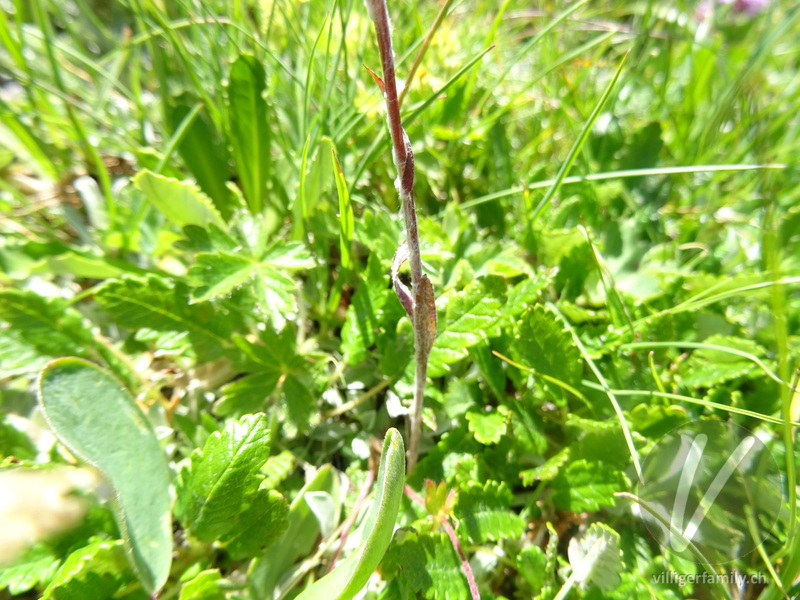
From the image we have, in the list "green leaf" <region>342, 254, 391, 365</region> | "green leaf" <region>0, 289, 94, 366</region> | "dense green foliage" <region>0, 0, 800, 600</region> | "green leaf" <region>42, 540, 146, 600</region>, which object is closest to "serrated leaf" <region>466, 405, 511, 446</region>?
"dense green foliage" <region>0, 0, 800, 600</region>

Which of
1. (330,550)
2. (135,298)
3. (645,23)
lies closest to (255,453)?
(330,550)

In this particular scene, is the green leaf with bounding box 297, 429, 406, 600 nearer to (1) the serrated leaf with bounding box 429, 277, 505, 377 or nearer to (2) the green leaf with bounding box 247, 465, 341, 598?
(2) the green leaf with bounding box 247, 465, 341, 598

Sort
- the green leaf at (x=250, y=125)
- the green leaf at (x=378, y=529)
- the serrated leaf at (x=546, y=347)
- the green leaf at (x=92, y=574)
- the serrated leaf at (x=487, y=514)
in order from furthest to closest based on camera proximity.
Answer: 1. the green leaf at (x=250, y=125)
2. the serrated leaf at (x=546, y=347)
3. the serrated leaf at (x=487, y=514)
4. the green leaf at (x=92, y=574)
5. the green leaf at (x=378, y=529)

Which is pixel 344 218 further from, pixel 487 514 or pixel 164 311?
pixel 487 514

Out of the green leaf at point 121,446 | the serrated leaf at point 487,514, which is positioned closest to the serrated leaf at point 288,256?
the green leaf at point 121,446

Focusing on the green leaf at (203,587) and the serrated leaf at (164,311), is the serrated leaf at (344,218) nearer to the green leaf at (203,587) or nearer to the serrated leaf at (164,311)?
the serrated leaf at (164,311)

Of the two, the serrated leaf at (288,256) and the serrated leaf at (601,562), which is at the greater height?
the serrated leaf at (288,256)
